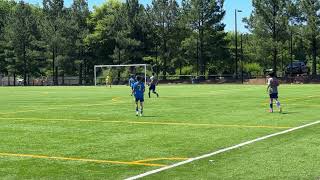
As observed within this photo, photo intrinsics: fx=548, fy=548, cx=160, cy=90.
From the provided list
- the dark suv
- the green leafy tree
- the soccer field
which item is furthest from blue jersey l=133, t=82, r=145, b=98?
the green leafy tree

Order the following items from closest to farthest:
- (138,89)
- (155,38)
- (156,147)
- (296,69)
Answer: (156,147)
(138,89)
(296,69)
(155,38)

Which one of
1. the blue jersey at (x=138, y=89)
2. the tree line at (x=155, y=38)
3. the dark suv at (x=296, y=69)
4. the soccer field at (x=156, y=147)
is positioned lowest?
the soccer field at (x=156, y=147)

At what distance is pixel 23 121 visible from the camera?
20.8 m

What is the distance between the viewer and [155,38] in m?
102

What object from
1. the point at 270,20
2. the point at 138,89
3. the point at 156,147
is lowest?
the point at 156,147

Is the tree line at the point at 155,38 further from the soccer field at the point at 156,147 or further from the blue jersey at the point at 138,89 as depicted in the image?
the soccer field at the point at 156,147

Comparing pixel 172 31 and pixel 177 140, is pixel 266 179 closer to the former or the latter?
pixel 177 140

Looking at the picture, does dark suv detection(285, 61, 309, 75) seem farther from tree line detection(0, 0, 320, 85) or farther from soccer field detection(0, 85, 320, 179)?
soccer field detection(0, 85, 320, 179)

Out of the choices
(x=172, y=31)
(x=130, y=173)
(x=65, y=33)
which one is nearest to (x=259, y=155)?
(x=130, y=173)

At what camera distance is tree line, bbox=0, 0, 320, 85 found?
290ft

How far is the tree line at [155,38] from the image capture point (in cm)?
8844

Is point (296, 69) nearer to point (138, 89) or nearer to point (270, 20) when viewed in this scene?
point (270, 20)

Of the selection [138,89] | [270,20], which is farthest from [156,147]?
[270,20]

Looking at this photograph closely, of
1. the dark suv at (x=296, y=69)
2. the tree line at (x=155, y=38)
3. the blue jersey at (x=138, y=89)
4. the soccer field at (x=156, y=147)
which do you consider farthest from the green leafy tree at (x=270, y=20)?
the soccer field at (x=156, y=147)
